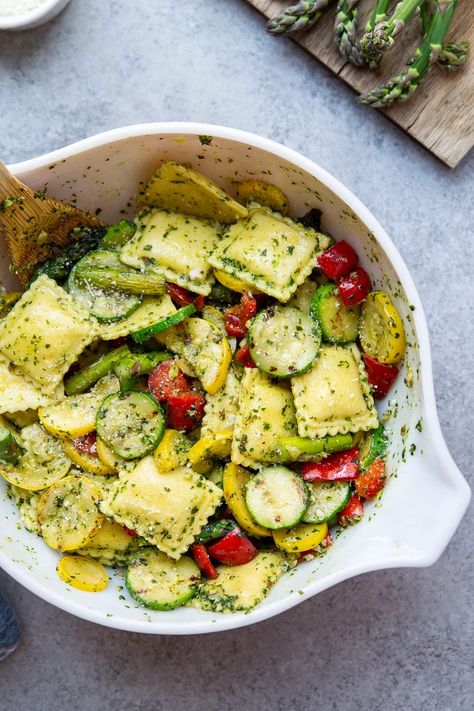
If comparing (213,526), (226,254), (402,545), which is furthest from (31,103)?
(402,545)

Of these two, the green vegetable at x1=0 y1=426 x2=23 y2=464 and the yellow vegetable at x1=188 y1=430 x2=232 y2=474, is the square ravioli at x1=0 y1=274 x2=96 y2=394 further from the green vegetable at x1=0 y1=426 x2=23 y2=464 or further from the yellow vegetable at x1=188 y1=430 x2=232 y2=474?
the yellow vegetable at x1=188 y1=430 x2=232 y2=474

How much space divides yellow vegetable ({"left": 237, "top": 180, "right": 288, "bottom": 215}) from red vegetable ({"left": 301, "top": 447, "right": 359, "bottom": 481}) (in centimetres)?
103

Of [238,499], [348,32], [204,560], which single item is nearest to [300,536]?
[238,499]

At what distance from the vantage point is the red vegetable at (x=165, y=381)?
Answer: 9.98ft

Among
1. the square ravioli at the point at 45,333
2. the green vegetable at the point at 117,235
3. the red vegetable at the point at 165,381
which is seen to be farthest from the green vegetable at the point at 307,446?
the green vegetable at the point at 117,235

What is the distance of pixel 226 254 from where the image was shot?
3.01m

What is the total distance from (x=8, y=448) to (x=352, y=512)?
1396mm

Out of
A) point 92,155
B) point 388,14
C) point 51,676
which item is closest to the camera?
point 92,155

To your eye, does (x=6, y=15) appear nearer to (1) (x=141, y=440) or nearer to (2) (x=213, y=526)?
(1) (x=141, y=440)

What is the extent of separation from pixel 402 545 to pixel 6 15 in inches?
113

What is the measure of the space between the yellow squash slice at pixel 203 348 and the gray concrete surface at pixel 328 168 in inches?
38.9

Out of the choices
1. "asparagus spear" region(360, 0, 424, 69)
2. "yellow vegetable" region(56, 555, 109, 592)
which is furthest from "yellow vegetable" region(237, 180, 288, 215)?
"yellow vegetable" region(56, 555, 109, 592)

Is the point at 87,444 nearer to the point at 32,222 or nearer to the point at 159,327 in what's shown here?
the point at 159,327

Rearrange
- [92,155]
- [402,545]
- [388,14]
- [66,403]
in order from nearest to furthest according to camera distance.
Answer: [402,545] → [92,155] → [66,403] → [388,14]
